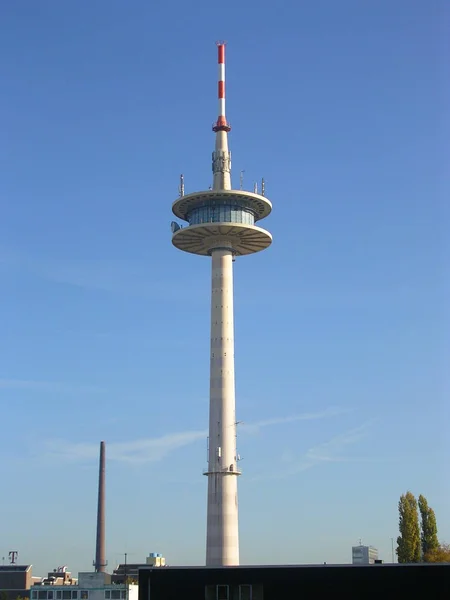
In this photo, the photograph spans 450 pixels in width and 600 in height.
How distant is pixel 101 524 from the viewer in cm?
15850

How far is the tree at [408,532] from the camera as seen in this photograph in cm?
13536

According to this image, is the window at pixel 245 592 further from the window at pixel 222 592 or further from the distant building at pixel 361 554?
the distant building at pixel 361 554

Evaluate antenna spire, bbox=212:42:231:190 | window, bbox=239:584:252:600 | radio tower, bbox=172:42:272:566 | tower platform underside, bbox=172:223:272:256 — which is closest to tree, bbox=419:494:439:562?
radio tower, bbox=172:42:272:566

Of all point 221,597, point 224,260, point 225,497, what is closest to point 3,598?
point 225,497

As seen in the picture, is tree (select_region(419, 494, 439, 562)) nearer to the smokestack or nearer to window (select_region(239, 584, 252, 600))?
the smokestack

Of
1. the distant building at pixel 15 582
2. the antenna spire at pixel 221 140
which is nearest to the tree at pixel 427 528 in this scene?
the antenna spire at pixel 221 140

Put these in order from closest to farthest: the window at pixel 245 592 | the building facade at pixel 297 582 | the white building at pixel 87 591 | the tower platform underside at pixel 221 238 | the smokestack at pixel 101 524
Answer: the building facade at pixel 297 582 → the window at pixel 245 592 → the tower platform underside at pixel 221 238 → the white building at pixel 87 591 → the smokestack at pixel 101 524

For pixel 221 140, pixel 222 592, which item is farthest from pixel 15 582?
pixel 222 592

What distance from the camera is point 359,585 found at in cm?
6062

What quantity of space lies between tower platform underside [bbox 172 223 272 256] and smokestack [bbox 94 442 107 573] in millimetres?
43108

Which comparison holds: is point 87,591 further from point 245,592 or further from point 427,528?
point 245,592

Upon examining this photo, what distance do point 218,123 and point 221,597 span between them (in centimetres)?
8253

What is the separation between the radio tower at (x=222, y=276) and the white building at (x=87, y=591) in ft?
66.0

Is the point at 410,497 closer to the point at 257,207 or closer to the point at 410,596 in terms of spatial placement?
the point at 257,207
